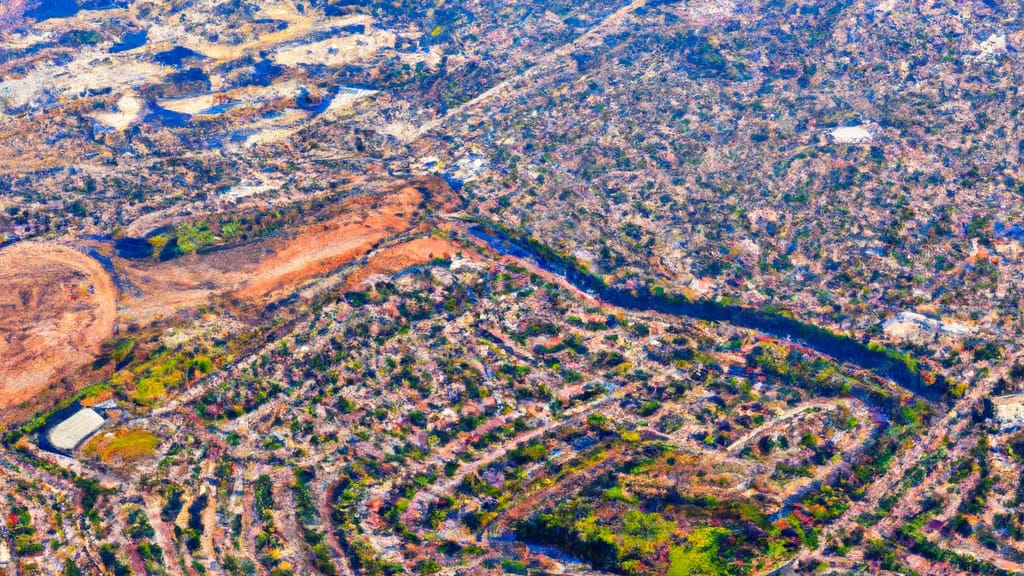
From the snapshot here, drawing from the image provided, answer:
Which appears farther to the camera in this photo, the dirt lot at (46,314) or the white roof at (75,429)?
the dirt lot at (46,314)

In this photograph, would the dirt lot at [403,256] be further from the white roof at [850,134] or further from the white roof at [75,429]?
the white roof at [850,134]

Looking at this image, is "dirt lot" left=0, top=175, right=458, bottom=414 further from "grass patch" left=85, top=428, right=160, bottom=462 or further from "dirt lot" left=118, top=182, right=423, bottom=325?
"grass patch" left=85, top=428, right=160, bottom=462

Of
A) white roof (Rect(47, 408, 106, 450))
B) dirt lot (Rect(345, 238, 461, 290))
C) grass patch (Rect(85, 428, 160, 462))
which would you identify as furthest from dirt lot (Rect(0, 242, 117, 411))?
dirt lot (Rect(345, 238, 461, 290))

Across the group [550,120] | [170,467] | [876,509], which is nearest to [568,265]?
[550,120]

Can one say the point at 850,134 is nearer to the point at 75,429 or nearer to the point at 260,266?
the point at 260,266

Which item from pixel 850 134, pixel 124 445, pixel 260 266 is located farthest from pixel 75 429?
pixel 850 134

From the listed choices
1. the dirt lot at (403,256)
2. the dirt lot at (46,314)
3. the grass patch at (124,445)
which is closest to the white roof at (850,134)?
the dirt lot at (403,256)

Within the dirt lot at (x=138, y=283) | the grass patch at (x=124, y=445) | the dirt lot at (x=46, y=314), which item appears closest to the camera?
the grass patch at (x=124, y=445)
